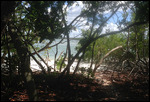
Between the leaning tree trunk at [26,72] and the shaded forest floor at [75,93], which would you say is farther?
the shaded forest floor at [75,93]

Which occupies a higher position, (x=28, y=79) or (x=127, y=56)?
(x=127, y=56)

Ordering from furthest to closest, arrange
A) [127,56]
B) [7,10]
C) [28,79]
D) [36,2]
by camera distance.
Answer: [127,56], [36,2], [28,79], [7,10]

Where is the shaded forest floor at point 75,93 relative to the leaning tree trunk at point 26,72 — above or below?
below

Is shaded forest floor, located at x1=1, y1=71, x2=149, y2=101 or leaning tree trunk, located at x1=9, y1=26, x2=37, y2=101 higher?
leaning tree trunk, located at x1=9, y1=26, x2=37, y2=101

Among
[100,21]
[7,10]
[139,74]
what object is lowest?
[139,74]

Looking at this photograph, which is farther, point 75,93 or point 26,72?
point 75,93

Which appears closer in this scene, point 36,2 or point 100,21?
point 36,2

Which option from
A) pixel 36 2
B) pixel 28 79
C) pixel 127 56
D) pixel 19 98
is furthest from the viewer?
pixel 127 56

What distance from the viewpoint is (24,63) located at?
2.56 meters

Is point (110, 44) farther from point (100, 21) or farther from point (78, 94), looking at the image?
point (78, 94)

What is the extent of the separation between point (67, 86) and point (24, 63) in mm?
2027

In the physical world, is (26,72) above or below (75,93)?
above

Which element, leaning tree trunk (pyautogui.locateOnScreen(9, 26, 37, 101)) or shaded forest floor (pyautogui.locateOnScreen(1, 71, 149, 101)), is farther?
shaded forest floor (pyautogui.locateOnScreen(1, 71, 149, 101))

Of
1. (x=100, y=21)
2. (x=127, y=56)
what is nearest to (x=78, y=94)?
(x=100, y=21)
